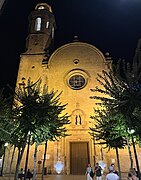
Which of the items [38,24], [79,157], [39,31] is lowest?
[79,157]

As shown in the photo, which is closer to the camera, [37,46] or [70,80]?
[70,80]

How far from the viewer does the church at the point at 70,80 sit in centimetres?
2311

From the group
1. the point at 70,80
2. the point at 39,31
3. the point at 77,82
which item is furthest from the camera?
the point at 39,31

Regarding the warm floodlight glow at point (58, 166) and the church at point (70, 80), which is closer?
the warm floodlight glow at point (58, 166)

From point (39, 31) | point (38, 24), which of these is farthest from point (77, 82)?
point (38, 24)

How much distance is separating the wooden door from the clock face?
23.6 ft

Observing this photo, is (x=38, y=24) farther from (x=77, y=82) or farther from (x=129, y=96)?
(x=129, y=96)

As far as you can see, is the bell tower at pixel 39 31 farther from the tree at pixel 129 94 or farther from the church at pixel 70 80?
the tree at pixel 129 94

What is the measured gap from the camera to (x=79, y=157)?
2370 cm

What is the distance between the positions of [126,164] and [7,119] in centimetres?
1400

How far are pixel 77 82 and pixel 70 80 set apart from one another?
0.96m

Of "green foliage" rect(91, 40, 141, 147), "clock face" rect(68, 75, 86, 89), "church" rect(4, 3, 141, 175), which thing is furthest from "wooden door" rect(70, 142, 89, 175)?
"green foliage" rect(91, 40, 141, 147)

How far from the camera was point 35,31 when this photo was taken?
32625 mm

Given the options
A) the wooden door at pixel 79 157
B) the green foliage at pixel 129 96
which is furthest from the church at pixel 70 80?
the green foliage at pixel 129 96
